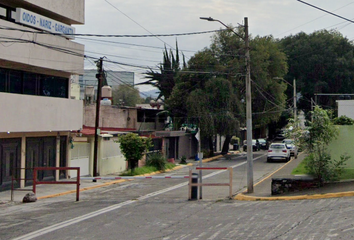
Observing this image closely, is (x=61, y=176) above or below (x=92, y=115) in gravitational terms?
below

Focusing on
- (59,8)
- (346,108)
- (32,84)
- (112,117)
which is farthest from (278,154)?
(32,84)

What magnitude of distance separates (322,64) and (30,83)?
2221 inches

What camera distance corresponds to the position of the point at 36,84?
79.9 ft

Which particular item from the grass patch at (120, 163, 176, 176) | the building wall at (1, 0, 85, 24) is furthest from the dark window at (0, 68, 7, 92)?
the grass patch at (120, 163, 176, 176)

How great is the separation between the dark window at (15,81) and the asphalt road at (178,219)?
7.25m

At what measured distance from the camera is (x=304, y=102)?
7544cm

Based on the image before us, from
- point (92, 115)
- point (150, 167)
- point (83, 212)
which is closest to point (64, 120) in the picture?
point (150, 167)

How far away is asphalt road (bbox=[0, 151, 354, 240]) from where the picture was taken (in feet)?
34.5

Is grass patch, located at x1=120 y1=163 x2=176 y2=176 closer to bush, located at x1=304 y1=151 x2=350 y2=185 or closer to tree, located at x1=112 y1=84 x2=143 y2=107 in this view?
bush, located at x1=304 y1=151 x2=350 y2=185

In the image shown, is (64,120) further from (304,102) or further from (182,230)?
(304,102)

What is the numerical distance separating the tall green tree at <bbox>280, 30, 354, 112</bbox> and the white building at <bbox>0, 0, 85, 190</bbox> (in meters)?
51.2

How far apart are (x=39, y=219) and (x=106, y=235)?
3.56 m

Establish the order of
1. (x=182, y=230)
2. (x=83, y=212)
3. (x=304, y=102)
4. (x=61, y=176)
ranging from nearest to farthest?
1. (x=182, y=230)
2. (x=83, y=212)
3. (x=61, y=176)
4. (x=304, y=102)

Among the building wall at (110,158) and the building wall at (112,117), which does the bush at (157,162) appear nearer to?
the building wall at (110,158)
